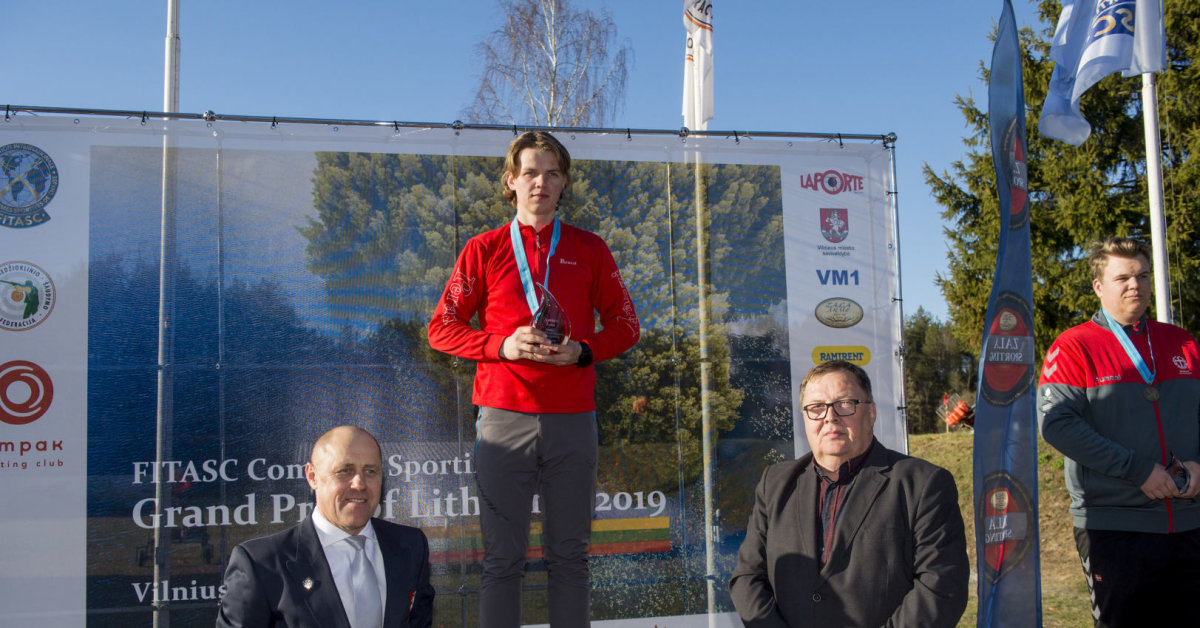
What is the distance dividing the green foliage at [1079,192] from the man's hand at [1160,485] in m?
10.1

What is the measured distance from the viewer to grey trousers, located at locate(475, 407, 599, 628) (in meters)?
2.91

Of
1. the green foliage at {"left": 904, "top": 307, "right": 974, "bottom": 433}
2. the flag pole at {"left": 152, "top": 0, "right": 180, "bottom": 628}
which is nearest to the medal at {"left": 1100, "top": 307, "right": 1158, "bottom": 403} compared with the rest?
the flag pole at {"left": 152, "top": 0, "right": 180, "bottom": 628}

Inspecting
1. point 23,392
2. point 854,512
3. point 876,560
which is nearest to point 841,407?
point 854,512

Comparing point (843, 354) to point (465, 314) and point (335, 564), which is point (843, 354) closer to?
point (465, 314)

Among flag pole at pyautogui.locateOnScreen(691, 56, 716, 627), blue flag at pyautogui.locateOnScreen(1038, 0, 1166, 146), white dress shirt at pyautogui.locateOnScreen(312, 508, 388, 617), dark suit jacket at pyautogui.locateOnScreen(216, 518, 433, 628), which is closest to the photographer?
dark suit jacket at pyautogui.locateOnScreen(216, 518, 433, 628)

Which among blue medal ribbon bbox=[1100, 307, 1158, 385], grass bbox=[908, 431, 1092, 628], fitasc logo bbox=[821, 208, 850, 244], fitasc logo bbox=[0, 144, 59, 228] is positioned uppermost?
fitasc logo bbox=[0, 144, 59, 228]

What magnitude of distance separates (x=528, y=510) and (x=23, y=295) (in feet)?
7.54

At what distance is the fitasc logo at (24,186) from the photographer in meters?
3.50

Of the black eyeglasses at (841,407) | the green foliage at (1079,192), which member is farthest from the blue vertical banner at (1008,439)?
the green foliage at (1079,192)

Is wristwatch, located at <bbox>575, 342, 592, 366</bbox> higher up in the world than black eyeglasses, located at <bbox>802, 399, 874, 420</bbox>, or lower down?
higher up

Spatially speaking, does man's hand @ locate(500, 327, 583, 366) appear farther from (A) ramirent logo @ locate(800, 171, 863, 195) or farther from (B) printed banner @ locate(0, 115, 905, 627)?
(A) ramirent logo @ locate(800, 171, 863, 195)

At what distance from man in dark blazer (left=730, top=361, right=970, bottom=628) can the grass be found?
278 cm

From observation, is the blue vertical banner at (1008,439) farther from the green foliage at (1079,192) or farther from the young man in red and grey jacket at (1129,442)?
the green foliage at (1079,192)

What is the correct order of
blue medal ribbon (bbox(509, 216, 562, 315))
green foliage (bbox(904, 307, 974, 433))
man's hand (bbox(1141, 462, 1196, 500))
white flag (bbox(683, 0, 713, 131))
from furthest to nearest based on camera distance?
green foliage (bbox(904, 307, 974, 433)) < white flag (bbox(683, 0, 713, 131)) < blue medal ribbon (bbox(509, 216, 562, 315)) < man's hand (bbox(1141, 462, 1196, 500))
